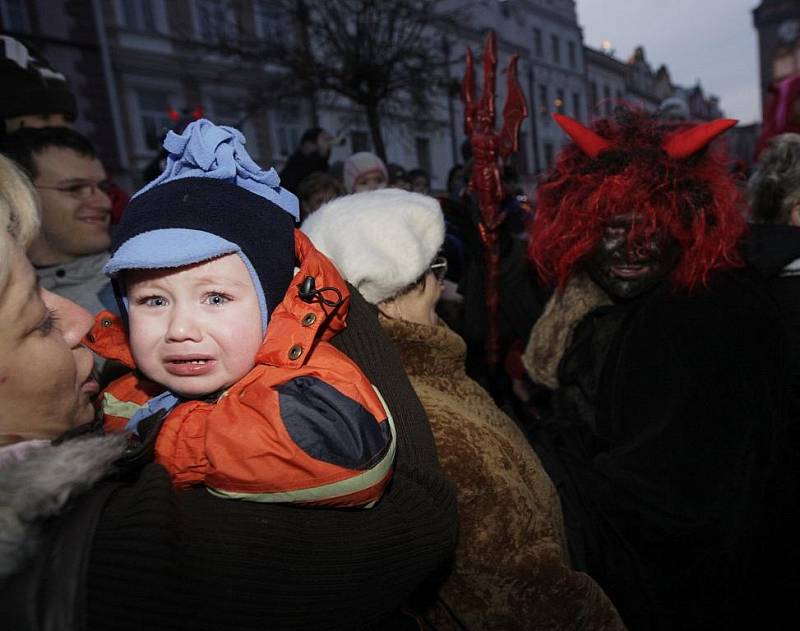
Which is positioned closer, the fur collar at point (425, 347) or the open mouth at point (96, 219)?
the fur collar at point (425, 347)

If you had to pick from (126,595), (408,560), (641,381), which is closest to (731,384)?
(641,381)

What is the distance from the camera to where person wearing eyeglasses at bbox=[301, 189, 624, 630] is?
1.30m

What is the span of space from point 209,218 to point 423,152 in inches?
937

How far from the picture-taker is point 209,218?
3.60 feet

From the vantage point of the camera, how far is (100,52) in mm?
14422

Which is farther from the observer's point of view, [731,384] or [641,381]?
[641,381]

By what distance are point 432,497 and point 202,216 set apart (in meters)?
0.73

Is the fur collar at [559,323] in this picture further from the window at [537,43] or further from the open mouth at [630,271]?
the window at [537,43]

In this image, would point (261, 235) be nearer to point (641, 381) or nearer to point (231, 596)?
point (231, 596)

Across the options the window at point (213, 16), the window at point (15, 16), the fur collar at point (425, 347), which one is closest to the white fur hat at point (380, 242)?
the fur collar at point (425, 347)

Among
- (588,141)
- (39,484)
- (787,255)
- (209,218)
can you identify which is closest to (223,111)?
(588,141)

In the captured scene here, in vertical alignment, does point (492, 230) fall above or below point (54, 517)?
above

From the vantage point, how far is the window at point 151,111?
51.5 feet

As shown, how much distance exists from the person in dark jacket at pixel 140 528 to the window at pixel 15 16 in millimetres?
15926
